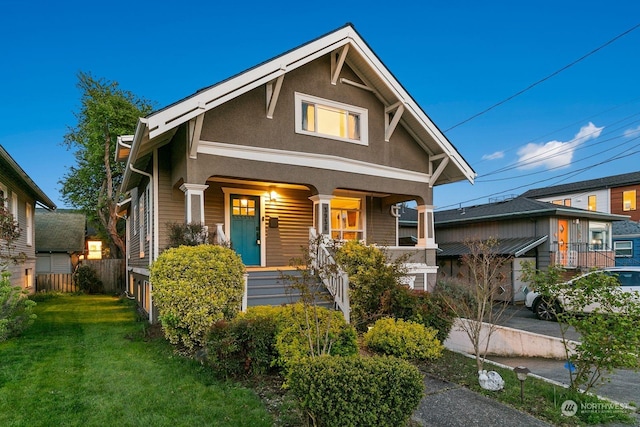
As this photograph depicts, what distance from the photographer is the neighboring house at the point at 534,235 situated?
52.9ft

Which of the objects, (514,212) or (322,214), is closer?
(322,214)

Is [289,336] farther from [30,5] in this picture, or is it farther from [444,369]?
[30,5]

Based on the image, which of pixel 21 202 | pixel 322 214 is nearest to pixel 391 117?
pixel 322 214

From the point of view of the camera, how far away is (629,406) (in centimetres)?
485

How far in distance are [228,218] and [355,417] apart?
8.30 metres

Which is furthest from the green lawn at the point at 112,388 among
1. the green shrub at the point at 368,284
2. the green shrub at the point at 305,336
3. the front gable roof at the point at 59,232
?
the front gable roof at the point at 59,232

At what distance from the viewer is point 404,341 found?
6.27m

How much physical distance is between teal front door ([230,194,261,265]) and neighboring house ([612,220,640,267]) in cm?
1998

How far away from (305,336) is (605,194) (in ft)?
94.8

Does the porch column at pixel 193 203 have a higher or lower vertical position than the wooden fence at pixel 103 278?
higher

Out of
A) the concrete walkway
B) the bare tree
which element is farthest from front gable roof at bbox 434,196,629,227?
the concrete walkway

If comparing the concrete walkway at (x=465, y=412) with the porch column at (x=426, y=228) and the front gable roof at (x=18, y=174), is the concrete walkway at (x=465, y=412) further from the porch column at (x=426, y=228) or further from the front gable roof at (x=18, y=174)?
the front gable roof at (x=18, y=174)

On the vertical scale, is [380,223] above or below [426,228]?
above

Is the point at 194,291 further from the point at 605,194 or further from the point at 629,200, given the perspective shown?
the point at 605,194
